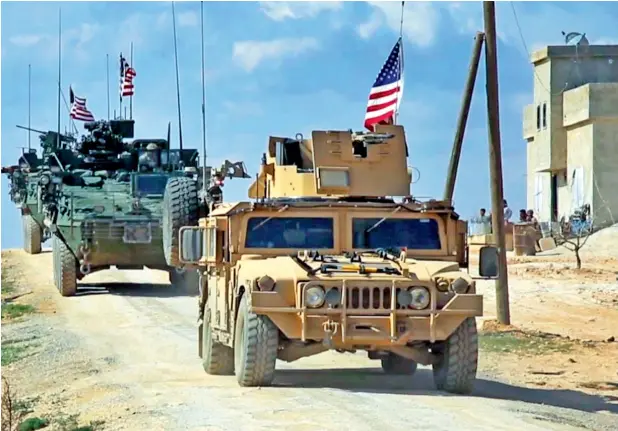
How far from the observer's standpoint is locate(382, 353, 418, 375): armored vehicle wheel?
13211 mm

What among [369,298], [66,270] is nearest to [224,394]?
[369,298]

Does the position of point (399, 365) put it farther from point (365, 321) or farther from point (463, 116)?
point (463, 116)

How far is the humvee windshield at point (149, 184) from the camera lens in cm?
2436

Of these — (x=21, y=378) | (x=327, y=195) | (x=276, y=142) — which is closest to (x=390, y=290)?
(x=327, y=195)

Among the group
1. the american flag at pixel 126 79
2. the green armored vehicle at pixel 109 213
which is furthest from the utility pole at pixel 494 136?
the american flag at pixel 126 79

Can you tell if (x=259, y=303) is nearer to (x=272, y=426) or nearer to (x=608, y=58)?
(x=272, y=426)

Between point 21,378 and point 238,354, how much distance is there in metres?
3.86

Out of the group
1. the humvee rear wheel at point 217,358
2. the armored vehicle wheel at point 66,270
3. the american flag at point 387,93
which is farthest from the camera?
the armored vehicle wheel at point 66,270

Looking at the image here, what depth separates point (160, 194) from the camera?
80.0 feet

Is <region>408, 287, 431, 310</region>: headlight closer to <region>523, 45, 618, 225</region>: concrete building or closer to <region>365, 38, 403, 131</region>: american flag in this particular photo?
<region>365, 38, 403, 131</region>: american flag

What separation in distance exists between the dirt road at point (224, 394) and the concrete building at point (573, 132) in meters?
24.7

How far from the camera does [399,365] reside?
43.6ft

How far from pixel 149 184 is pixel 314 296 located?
13.9 metres

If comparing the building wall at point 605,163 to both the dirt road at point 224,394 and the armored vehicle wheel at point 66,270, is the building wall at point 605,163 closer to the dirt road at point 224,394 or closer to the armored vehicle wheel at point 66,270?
the armored vehicle wheel at point 66,270
